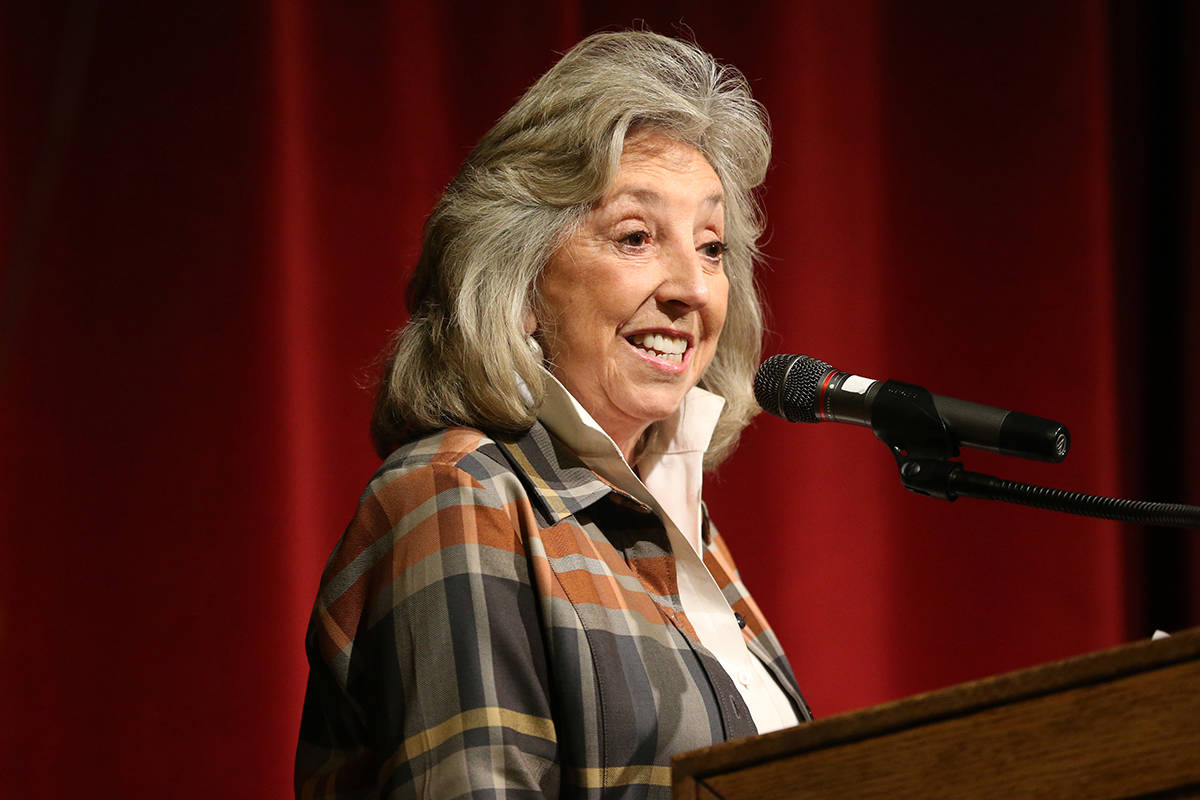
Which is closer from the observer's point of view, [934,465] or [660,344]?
[934,465]

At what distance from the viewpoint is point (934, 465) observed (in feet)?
3.76

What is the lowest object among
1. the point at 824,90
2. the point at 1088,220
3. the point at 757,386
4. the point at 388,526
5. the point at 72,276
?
the point at 388,526

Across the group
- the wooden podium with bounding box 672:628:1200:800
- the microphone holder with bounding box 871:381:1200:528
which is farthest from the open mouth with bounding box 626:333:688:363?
the wooden podium with bounding box 672:628:1200:800

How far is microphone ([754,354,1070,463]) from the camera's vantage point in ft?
3.56

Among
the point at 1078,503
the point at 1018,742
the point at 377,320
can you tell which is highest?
the point at 377,320

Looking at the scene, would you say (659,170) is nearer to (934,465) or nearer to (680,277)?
(680,277)

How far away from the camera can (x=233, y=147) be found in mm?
1966

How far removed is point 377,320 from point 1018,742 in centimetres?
154

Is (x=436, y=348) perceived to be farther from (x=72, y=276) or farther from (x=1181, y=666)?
(x=1181, y=666)

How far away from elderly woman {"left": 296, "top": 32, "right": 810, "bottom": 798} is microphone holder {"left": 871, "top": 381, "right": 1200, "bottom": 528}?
0.34 meters

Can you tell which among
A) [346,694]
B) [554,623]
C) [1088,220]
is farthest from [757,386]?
[1088,220]

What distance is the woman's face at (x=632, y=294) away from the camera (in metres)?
1.49

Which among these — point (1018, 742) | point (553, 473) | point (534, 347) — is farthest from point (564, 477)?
point (1018, 742)

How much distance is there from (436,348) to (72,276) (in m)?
0.71
